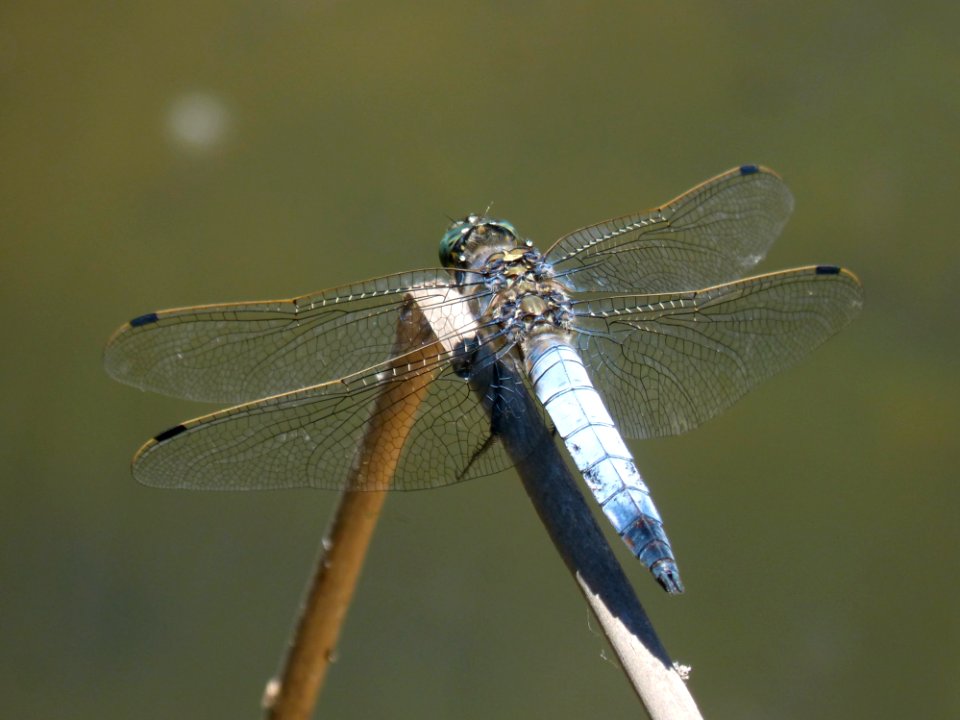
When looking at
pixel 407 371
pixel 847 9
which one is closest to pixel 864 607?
pixel 407 371

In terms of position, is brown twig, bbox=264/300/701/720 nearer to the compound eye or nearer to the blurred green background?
the compound eye

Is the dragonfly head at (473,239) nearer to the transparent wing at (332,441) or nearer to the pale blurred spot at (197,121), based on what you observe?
the transparent wing at (332,441)

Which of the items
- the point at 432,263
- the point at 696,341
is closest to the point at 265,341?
the point at 696,341

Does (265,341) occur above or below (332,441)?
above

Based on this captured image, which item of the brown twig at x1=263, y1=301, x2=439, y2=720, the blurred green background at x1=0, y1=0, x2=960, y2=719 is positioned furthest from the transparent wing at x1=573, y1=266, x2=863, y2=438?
the blurred green background at x1=0, y1=0, x2=960, y2=719

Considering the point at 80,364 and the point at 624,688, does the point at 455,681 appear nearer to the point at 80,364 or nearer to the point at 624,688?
the point at 624,688

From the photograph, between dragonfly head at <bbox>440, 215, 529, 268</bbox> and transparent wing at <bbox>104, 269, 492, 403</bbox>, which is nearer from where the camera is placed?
transparent wing at <bbox>104, 269, 492, 403</bbox>

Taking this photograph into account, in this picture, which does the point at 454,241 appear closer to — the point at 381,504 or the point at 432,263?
the point at 381,504

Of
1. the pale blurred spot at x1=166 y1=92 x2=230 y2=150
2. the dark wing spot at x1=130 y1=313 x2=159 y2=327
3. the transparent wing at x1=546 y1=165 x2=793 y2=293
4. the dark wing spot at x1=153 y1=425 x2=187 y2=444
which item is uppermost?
the pale blurred spot at x1=166 y1=92 x2=230 y2=150
